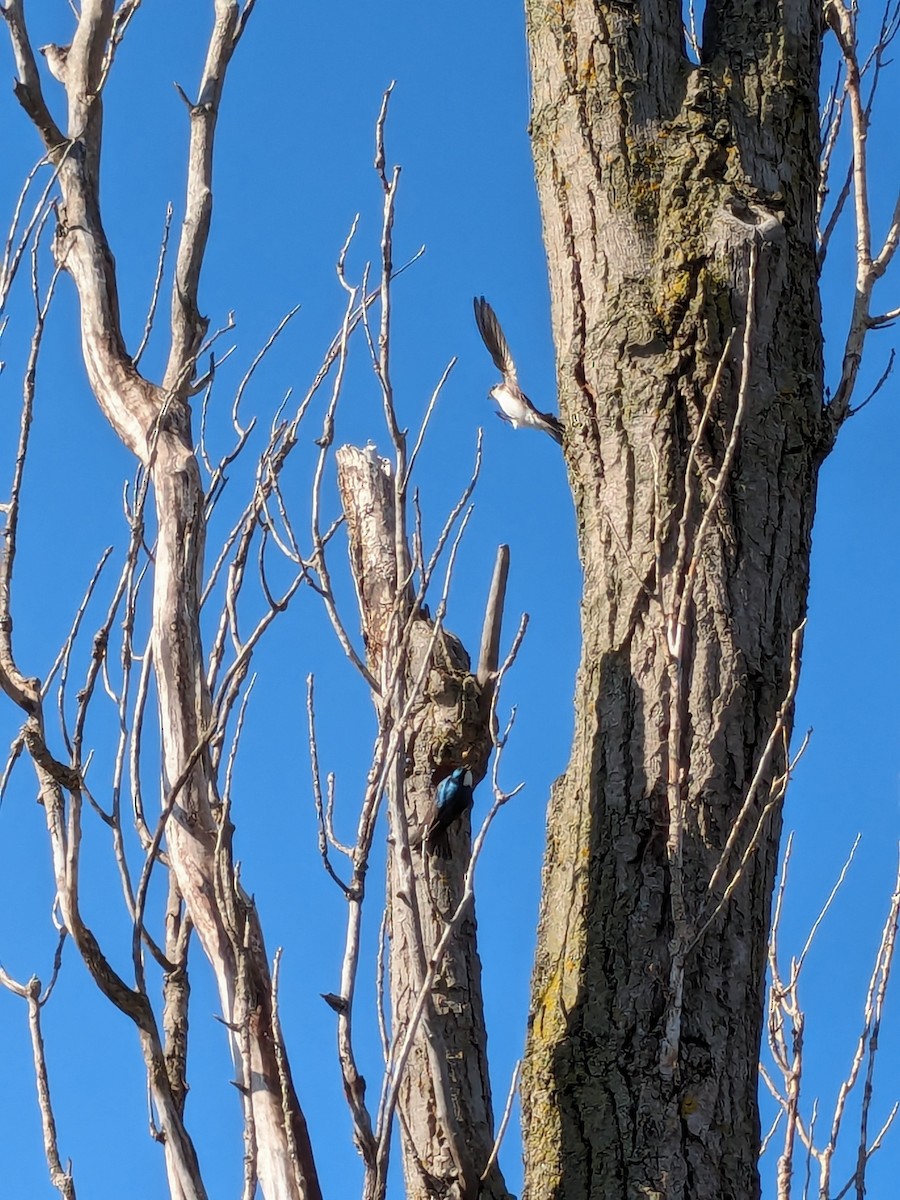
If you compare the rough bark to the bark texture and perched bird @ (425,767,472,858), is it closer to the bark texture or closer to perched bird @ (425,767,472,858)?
perched bird @ (425,767,472,858)

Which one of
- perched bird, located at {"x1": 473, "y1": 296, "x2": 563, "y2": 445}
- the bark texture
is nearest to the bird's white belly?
perched bird, located at {"x1": 473, "y1": 296, "x2": 563, "y2": 445}

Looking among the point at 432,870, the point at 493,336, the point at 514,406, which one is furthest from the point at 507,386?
the point at 432,870

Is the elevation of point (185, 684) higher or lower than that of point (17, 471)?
lower

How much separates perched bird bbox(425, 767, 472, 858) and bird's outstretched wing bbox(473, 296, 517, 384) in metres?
0.95

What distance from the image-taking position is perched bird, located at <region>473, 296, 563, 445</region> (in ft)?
8.04

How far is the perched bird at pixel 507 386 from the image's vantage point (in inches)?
96.4

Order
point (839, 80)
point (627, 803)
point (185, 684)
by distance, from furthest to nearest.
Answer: point (839, 80) → point (185, 684) → point (627, 803)

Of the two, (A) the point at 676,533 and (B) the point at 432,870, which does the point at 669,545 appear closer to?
(A) the point at 676,533

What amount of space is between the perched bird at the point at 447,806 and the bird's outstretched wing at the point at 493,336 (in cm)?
95

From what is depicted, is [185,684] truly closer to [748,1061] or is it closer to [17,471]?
[17,471]

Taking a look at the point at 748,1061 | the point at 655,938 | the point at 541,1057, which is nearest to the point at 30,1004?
the point at 541,1057

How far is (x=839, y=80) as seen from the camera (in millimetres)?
2746

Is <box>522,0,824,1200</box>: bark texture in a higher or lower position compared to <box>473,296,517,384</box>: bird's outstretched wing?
lower

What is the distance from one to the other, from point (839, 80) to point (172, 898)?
1993mm
